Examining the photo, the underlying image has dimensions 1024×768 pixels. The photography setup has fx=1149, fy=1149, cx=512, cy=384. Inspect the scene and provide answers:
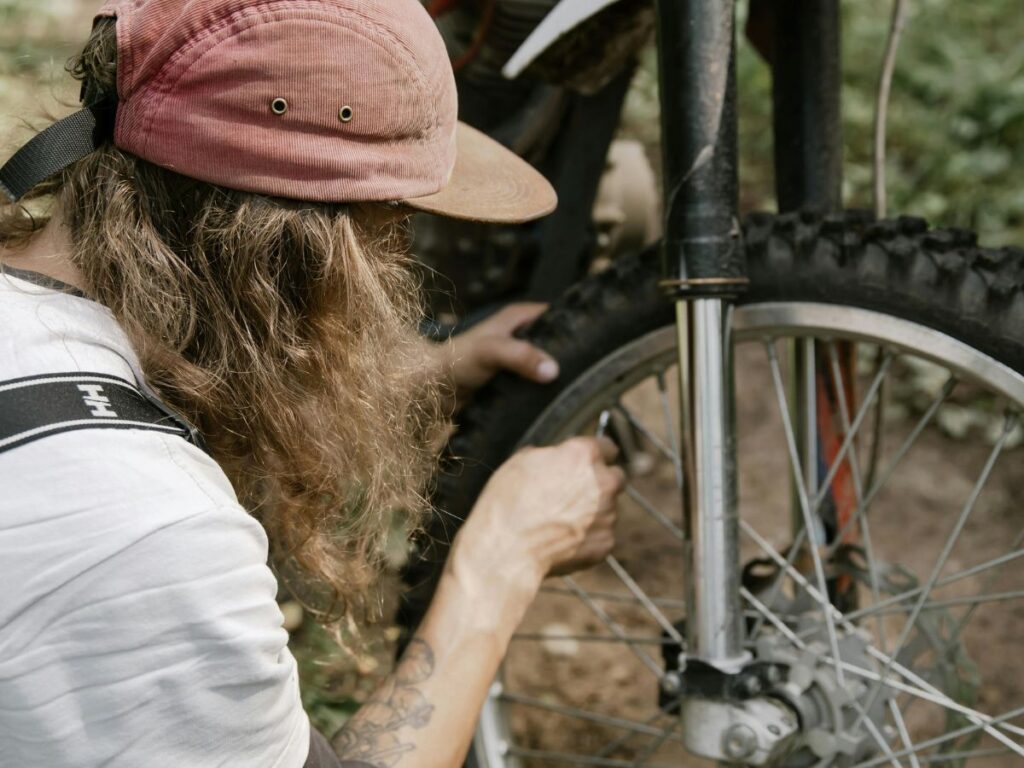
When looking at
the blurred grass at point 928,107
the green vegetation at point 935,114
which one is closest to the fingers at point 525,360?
the blurred grass at point 928,107

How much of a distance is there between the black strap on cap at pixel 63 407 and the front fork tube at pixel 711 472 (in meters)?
0.65

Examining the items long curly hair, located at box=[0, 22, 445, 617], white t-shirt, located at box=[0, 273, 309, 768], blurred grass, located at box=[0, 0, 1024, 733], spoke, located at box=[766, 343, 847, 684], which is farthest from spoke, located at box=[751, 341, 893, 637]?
blurred grass, located at box=[0, 0, 1024, 733]

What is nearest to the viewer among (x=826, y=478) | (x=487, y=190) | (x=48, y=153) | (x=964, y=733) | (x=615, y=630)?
(x=48, y=153)

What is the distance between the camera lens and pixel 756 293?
5.06 feet

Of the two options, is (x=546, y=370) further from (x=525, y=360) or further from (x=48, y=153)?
(x=48, y=153)

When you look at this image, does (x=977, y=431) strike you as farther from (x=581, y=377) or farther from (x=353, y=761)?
(x=353, y=761)

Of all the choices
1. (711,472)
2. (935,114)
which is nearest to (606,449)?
(711,472)

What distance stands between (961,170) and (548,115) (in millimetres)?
2248

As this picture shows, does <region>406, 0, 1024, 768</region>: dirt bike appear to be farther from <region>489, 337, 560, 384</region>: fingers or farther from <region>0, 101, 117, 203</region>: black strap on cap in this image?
<region>0, 101, 117, 203</region>: black strap on cap

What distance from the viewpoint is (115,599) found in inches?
36.1

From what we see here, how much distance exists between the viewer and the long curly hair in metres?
1.05

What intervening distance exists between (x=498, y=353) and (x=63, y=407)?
2.89 feet

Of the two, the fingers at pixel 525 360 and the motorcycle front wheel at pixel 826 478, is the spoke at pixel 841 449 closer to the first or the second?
the motorcycle front wheel at pixel 826 478

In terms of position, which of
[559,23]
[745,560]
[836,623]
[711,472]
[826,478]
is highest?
[559,23]
